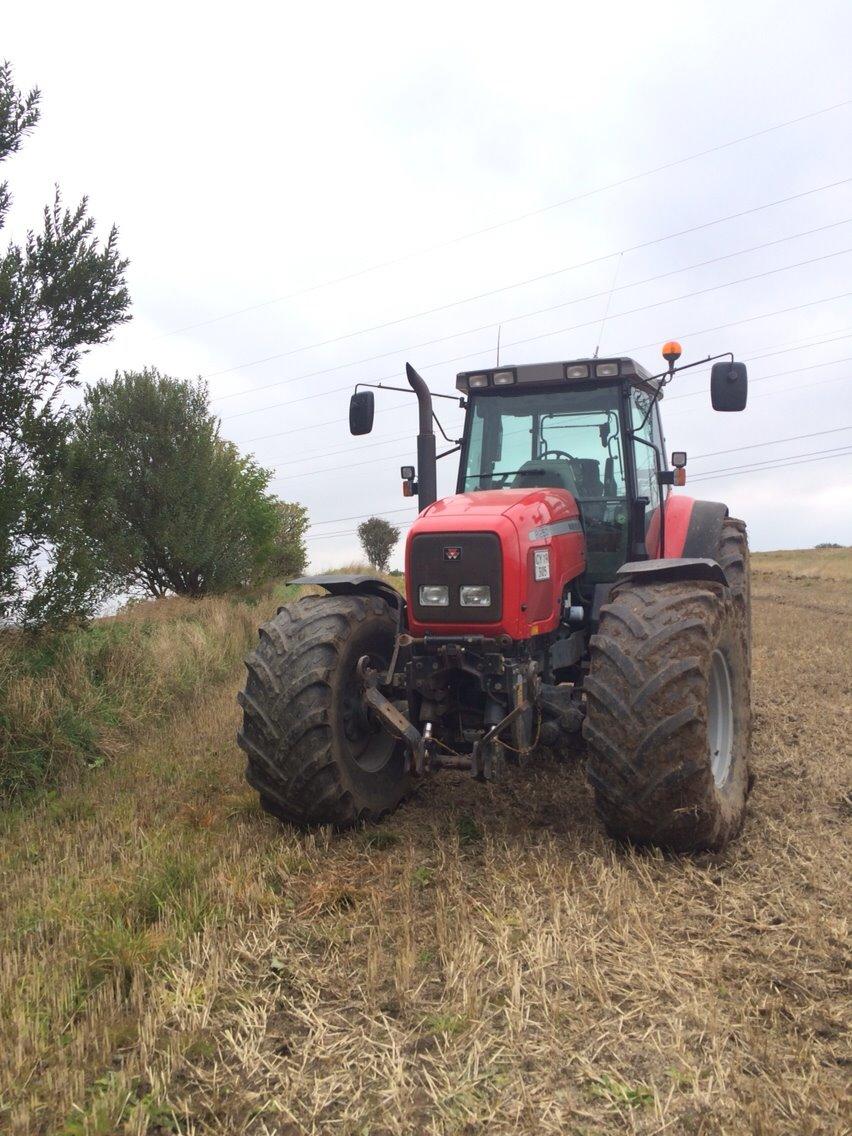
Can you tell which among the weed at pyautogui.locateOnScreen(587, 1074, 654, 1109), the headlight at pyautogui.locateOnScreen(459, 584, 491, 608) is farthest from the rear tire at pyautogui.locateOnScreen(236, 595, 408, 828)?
the weed at pyautogui.locateOnScreen(587, 1074, 654, 1109)

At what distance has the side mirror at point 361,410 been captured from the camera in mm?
5895

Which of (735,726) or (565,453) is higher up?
(565,453)

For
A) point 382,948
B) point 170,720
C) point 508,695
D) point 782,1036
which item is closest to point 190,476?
point 170,720

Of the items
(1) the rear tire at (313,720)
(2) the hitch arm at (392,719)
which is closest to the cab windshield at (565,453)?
(1) the rear tire at (313,720)

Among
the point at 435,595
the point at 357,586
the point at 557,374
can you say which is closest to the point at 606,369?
the point at 557,374

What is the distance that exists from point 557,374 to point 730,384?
1.02m

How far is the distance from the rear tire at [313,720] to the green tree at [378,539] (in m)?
25.4

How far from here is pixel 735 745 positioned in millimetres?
5078

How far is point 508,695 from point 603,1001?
72.2 inches

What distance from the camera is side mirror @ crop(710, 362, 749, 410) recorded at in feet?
18.2

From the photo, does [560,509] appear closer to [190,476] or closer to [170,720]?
[170,720]

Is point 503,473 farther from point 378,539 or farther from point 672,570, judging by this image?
point 378,539

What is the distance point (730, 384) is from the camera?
555 centimetres

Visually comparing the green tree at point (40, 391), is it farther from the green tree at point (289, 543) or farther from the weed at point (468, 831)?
the green tree at point (289, 543)
